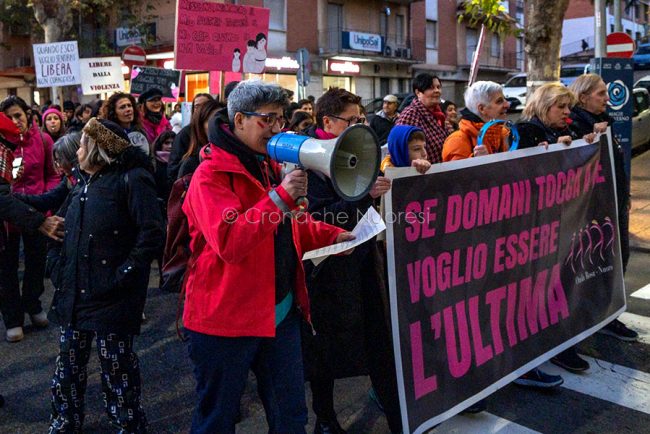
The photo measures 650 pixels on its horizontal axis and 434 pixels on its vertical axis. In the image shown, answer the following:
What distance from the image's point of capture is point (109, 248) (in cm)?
316

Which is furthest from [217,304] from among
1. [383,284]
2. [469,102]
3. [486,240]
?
[469,102]

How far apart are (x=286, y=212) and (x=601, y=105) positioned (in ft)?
10.8

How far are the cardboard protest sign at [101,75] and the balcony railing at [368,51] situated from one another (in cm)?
1803

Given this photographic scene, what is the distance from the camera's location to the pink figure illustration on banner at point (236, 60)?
7496 mm

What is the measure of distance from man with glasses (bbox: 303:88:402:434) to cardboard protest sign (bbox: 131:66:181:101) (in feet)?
28.2

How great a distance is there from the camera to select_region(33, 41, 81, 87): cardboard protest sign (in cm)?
1095

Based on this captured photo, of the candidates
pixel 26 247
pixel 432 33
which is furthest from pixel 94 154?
pixel 432 33

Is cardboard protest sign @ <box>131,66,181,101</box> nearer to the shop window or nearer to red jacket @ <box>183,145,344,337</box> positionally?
red jacket @ <box>183,145,344,337</box>

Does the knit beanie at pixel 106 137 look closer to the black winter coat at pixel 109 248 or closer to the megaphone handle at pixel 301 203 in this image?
the black winter coat at pixel 109 248

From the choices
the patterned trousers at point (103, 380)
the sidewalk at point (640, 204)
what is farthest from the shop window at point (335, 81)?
the patterned trousers at point (103, 380)

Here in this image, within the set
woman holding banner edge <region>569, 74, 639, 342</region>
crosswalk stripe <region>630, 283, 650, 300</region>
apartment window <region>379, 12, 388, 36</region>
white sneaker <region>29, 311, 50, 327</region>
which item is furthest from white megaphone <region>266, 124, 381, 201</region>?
apartment window <region>379, 12, 388, 36</region>

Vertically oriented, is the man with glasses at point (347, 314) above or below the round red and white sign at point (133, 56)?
below

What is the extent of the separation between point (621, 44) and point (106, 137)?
361 inches

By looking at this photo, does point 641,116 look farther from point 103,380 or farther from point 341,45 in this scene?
point 341,45
